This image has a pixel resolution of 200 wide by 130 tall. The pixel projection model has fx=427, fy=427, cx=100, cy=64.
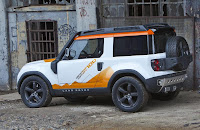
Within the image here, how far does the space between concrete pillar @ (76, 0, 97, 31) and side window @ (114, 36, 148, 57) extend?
380 cm

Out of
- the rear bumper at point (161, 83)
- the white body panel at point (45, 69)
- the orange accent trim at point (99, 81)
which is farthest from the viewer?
the white body panel at point (45, 69)

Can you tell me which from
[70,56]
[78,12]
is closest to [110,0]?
[78,12]

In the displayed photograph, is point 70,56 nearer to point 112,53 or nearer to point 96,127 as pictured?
point 112,53

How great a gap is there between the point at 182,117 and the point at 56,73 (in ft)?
10.9

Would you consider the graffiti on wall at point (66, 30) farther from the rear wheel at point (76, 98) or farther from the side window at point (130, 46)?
the side window at point (130, 46)

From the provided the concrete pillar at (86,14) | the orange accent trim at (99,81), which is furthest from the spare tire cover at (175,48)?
the concrete pillar at (86,14)

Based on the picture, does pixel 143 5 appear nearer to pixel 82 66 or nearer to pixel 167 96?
pixel 167 96

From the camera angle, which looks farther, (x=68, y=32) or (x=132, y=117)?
(x=68, y=32)

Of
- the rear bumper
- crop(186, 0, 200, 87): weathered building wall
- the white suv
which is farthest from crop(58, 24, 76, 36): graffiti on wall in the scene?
the rear bumper

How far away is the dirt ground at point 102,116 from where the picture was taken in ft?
25.4

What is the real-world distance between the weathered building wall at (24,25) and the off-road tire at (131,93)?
17.0ft

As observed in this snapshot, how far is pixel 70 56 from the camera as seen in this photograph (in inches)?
388

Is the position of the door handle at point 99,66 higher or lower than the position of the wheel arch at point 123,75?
higher

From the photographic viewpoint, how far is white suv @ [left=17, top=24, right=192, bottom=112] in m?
8.83
